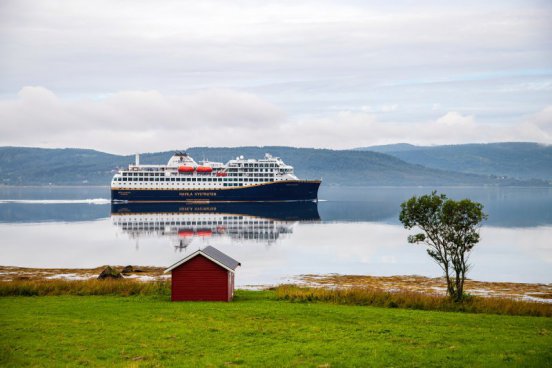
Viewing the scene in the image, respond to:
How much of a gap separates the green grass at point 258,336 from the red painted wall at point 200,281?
1239 mm

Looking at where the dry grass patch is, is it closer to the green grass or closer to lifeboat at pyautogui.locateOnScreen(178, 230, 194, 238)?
the green grass

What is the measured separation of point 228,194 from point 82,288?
96.3m

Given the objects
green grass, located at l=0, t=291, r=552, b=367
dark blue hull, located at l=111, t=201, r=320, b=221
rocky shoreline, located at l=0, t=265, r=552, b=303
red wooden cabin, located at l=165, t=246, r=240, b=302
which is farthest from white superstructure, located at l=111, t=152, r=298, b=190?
green grass, located at l=0, t=291, r=552, b=367

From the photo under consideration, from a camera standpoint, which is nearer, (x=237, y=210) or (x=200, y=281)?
(x=200, y=281)

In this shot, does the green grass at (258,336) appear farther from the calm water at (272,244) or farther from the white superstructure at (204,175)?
the white superstructure at (204,175)

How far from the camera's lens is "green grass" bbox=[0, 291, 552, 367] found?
1485 cm

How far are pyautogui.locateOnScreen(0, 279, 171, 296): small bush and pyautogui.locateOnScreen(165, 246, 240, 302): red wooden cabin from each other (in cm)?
200

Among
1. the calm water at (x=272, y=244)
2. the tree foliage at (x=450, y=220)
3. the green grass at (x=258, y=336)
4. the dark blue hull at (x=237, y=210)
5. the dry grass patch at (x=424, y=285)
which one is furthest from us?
the dark blue hull at (x=237, y=210)

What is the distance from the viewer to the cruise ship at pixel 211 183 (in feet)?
400

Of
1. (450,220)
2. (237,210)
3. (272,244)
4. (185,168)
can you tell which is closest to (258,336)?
(450,220)

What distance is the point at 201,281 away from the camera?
2495 cm

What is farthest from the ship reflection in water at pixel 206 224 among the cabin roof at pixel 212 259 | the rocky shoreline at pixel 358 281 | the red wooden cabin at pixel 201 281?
the red wooden cabin at pixel 201 281

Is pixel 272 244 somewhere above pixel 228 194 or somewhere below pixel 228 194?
below

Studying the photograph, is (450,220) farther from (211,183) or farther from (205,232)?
(211,183)
